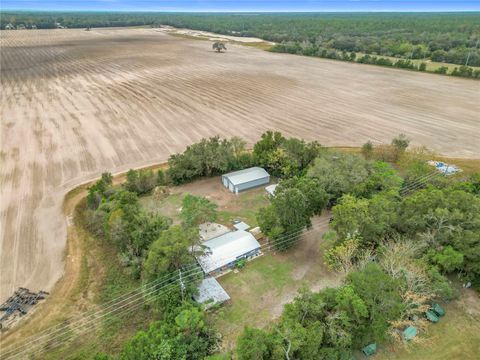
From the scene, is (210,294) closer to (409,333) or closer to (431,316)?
(409,333)

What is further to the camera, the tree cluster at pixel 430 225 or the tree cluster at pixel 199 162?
the tree cluster at pixel 199 162

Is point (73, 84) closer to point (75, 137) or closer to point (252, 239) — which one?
point (75, 137)

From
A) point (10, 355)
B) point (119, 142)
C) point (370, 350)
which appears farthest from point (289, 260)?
point (119, 142)

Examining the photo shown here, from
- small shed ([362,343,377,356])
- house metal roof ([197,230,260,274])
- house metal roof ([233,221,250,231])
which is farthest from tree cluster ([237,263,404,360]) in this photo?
house metal roof ([233,221,250,231])

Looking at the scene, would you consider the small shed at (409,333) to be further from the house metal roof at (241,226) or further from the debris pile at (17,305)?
the debris pile at (17,305)

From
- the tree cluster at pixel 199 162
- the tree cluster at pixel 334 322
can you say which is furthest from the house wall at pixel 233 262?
the tree cluster at pixel 199 162

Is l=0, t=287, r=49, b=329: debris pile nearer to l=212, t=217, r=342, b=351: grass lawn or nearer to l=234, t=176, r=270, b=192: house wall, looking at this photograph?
l=212, t=217, r=342, b=351: grass lawn
